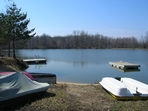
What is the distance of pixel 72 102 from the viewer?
4770 mm

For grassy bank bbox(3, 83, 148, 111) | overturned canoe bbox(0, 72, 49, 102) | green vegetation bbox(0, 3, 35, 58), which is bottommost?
grassy bank bbox(3, 83, 148, 111)

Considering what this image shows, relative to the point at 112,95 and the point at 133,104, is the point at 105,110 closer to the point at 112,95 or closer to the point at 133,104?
the point at 133,104

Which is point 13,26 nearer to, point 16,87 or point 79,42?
point 16,87

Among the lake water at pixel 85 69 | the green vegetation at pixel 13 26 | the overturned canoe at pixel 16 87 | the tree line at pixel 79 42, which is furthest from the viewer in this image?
the tree line at pixel 79 42

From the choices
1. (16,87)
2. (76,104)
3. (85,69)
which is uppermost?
(16,87)

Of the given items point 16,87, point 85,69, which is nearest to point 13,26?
point 85,69

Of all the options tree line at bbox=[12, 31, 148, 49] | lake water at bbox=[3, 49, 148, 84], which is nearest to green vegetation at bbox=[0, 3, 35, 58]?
lake water at bbox=[3, 49, 148, 84]

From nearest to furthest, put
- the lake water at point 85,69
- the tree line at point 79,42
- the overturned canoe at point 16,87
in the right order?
1. the overturned canoe at point 16,87
2. the lake water at point 85,69
3. the tree line at point 79,42

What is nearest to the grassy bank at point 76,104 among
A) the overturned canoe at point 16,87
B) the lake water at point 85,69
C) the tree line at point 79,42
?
the overturned canoe at point 16,87

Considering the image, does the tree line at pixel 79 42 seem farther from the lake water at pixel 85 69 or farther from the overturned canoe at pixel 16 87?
the overturned canoe at pixel 16 87

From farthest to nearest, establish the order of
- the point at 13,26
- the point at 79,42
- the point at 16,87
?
the point at 79,42
the point at 13,26
the point at 16,87

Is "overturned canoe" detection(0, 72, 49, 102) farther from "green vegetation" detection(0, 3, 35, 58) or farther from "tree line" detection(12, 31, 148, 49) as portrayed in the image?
"tree line" detection(12, 31, 148, 49)

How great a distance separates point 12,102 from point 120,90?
3.18 meters

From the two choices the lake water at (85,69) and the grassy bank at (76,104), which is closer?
the grassy bank at (76,104)
